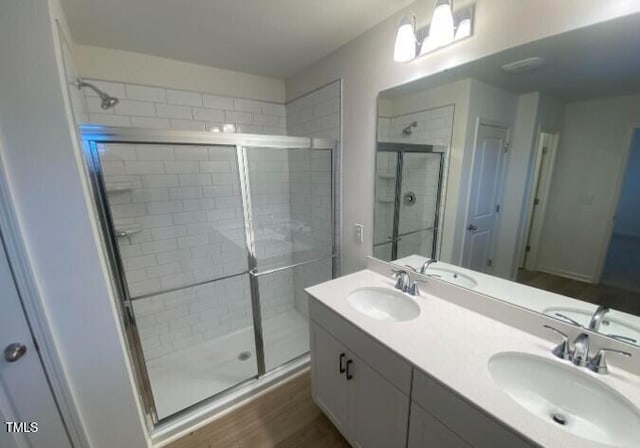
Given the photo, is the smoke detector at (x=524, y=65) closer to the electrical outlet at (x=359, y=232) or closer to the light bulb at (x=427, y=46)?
the light bulb at (x=427, y=46)

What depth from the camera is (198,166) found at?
214 cm

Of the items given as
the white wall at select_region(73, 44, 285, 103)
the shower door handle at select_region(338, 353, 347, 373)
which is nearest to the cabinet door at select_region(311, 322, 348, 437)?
the shower door handle at select_region(338, 353, 347, 373)

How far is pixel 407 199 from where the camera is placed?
1.65 m

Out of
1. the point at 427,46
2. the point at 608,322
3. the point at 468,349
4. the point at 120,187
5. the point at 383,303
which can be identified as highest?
the point at 427,46

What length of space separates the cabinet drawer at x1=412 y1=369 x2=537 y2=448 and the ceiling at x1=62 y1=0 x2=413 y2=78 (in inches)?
68.5

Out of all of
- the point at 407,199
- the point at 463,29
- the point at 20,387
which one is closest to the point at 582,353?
the point at 407,199

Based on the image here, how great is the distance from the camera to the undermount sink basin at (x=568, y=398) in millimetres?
749

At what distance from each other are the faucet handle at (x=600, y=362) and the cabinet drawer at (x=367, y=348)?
592mm

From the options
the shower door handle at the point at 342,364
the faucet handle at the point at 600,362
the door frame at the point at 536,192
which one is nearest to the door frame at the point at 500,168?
the door frame at the point at 536,192

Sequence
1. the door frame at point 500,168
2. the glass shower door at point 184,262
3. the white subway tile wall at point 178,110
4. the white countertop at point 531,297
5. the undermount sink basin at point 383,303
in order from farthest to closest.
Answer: the glass shower door at point 184,262 < the white subway tile wall at point 178,110 < the undermount sink basin at point 383,303 < the door frame at point 500,168 < the white countertop at point 531,297

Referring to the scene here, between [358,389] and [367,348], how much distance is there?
266mm

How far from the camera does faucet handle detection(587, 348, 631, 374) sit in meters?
0.85

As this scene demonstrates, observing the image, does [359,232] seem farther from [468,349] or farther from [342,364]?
[468,349]

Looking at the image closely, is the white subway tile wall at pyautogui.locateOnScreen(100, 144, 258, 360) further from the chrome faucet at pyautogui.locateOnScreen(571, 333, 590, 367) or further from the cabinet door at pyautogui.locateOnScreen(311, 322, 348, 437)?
the chrome faucet at pyautogui.locateOnScreen(571, 333, 590, 367)
